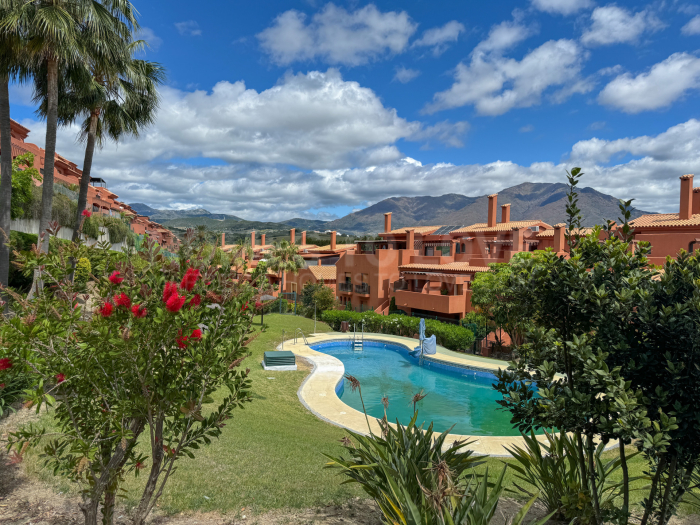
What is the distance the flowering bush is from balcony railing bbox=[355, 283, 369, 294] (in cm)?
3376

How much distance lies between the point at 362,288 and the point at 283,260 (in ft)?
27.4

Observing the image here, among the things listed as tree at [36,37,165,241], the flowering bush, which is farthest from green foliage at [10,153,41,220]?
the flowering bush

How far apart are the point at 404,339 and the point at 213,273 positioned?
24.1 metres

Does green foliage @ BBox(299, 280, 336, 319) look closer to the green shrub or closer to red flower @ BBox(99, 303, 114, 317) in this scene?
the green shrub

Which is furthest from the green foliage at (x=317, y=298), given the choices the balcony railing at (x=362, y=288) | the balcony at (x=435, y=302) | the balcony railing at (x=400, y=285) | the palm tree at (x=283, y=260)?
the balcony at (x=435, y=302)

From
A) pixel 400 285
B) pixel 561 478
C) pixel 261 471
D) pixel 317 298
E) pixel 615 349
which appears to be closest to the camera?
pixel 615 349

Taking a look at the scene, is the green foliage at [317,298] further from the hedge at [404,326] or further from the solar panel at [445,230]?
the solar panel at [445,230]

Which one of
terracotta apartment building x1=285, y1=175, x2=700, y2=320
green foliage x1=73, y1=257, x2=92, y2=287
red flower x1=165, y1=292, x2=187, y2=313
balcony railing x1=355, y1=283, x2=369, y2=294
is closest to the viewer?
red flower x1=165, y1=292, x2=187, y2=313

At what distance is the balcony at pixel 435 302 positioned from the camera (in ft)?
95.3

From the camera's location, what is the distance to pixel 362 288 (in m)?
38.2

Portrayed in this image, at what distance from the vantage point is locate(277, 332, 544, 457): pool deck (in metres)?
11.1

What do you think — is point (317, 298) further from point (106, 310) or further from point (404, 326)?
point (106, 310)

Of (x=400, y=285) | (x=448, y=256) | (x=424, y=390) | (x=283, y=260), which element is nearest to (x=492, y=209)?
(x=448, y=256)

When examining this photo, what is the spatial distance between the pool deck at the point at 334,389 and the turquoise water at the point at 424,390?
0.59 metres
